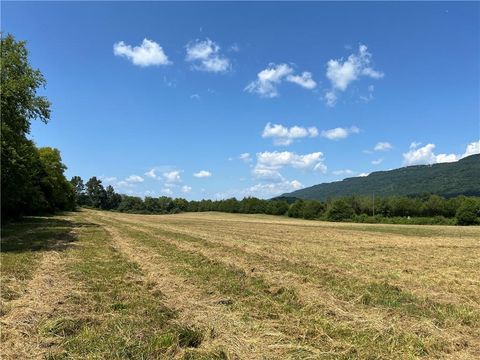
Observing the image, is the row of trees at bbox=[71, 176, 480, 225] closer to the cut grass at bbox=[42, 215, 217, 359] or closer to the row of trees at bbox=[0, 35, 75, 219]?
the row of trees at bbox=[0, 35, 75, 219]

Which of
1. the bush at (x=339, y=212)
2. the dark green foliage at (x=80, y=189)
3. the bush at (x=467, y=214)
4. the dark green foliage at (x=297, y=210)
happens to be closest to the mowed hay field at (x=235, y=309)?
the bush at (x=467, y=214)

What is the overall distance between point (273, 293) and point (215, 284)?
1974 millimetres

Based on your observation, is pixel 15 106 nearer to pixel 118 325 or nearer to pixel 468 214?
pixel 118 325

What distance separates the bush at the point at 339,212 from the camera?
12081cm

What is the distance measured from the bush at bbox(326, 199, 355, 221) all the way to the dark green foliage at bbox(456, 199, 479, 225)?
29527 millimetres

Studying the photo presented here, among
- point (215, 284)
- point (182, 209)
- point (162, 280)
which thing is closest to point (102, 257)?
point (162, 280)

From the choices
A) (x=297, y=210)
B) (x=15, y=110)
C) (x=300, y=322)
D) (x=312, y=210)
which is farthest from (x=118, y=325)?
(x=297, y=210)

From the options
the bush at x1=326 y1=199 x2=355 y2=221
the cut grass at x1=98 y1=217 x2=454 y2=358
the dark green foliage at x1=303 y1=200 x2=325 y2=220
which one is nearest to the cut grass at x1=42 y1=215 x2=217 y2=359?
the cut grass at x1=98 y1=217 x2=454 y2=358

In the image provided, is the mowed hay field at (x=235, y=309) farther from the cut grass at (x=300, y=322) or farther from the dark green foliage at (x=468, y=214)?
the dark green foliage at (x=468, y=214)

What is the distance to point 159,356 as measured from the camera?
683 cm

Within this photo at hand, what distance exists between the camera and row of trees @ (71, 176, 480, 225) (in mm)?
109625

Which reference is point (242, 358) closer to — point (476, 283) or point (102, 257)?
point (476, 283)

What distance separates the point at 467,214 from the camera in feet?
317

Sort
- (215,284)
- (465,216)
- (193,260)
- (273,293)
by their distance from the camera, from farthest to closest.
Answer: (465,216) → (193,260) → (215,284) → (273,293)
